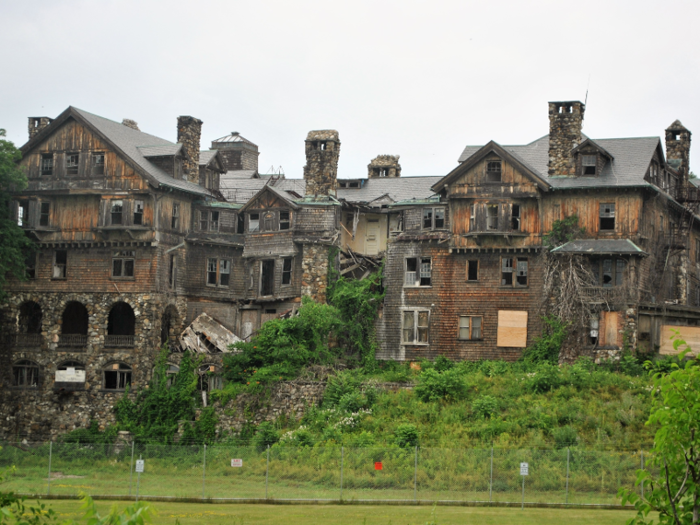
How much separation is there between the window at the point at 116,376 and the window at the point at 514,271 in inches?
847

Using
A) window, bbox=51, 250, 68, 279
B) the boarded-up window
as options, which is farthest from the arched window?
the boarded-up window

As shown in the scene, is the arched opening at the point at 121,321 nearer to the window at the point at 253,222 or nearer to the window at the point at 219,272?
the window at the point at 219,272

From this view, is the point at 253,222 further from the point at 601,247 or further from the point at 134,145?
the point at 601,247

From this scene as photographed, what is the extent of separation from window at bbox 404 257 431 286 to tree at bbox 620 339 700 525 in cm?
3907

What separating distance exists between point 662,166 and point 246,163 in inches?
1205

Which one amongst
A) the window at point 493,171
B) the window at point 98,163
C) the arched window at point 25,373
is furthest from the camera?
the window at point 98,163

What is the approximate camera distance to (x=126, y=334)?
54562mm

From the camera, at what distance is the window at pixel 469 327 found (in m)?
50.2

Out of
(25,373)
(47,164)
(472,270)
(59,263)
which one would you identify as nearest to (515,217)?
(472,270)

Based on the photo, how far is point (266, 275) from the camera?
180ft

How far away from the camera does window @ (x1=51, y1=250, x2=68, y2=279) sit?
53.1m

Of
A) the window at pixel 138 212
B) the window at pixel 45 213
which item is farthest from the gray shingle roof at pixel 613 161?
the window at pixel 45 213

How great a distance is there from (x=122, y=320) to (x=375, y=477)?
25.5 m

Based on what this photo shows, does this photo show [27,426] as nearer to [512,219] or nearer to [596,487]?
[512,219]
